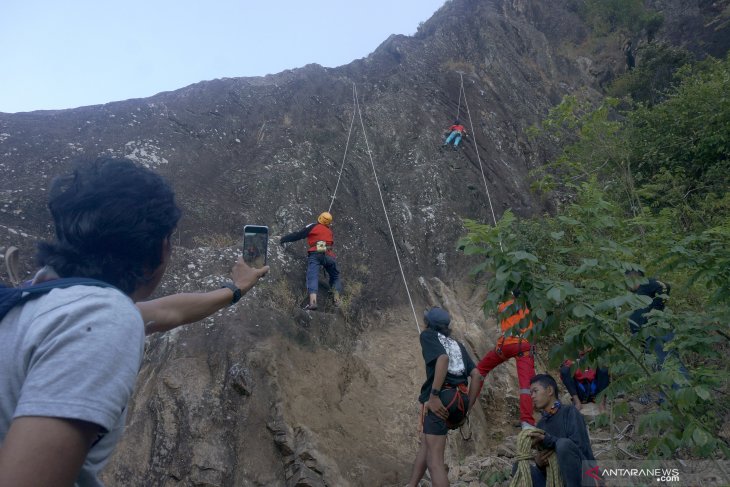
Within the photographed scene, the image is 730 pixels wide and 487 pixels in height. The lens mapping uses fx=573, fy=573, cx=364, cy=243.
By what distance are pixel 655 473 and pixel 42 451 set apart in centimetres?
391

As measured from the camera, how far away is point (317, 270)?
873 cm

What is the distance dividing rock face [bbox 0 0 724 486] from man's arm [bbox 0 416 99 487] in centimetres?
505

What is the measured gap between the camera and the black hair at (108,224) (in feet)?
5.04

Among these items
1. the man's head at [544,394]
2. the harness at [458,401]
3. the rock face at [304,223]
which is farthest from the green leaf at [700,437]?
the rock face at [304,223]

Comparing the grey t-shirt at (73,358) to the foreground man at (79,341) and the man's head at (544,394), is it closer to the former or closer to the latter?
the foreground man at (79,341)

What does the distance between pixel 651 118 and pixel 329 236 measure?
916 cm

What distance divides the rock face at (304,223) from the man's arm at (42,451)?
16.6ft

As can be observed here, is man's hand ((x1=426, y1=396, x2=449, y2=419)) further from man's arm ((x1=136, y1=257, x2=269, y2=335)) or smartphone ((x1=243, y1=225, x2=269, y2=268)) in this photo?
man's arm ((x1=136, y1=257, x2=269, y2=335))

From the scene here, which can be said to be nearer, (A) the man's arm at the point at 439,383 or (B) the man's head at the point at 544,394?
(B) the man's head at the point at 544,394

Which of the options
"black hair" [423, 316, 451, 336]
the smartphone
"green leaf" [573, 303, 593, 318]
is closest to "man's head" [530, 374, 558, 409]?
"black hair" [423, 316, 451, 336]

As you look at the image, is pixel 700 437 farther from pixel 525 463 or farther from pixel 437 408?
pixel 437 408

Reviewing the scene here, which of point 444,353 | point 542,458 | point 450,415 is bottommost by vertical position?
point 450,415

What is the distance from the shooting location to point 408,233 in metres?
11.3

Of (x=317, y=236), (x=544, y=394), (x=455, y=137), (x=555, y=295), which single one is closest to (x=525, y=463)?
(x=544, y=394)
